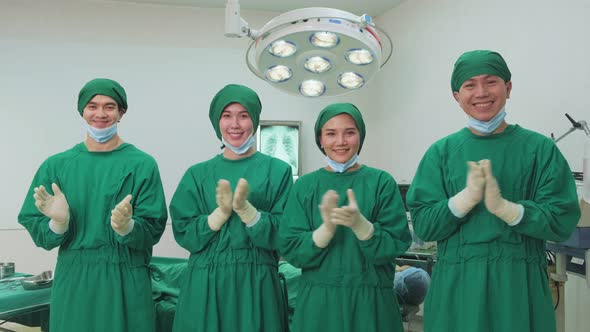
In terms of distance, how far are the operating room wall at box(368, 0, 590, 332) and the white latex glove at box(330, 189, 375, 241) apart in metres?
0.54

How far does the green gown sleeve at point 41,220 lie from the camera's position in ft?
6.49

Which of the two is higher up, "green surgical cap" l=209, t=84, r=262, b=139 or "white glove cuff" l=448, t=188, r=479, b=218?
"green surgical cap" l=209, t=84, r=262, b=139

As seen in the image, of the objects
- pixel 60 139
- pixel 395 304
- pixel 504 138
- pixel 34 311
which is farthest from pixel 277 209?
pixel 60 139

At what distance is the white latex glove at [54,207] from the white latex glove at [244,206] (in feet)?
2.21

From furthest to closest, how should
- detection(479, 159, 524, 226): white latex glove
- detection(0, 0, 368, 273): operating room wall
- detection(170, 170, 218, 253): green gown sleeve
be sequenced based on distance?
1. detection(0, 0, 368, 273): operating room wall
2. detection(170, 170, 218, 253): green gown sleeve
3. detection(479, 159, 524, 226): white latex glove

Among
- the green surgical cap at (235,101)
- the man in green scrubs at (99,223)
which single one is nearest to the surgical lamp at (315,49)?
the green surgical cap at (235,101)

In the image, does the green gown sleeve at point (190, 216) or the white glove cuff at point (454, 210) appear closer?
the white glove cuff at point (454, 210)

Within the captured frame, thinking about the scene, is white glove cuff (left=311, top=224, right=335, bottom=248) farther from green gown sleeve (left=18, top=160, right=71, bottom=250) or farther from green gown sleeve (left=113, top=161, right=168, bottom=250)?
green gown sleeve (left=18, top=160, right=71, bottom=250)

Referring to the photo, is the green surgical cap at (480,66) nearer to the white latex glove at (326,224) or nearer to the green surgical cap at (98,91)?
the white latex glove at (326,224)

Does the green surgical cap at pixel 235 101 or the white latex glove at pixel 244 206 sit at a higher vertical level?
the green surgical cap at pixel 235 101

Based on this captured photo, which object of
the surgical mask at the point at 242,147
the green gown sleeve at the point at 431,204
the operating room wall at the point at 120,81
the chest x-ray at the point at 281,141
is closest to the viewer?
the green gown sleeve at the point at 431,204

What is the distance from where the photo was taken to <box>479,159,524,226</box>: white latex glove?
4.95 feet

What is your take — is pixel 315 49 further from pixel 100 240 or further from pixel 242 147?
pixel 100 240

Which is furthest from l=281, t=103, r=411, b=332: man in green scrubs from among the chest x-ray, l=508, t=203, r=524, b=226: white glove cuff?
the chest x-ray
